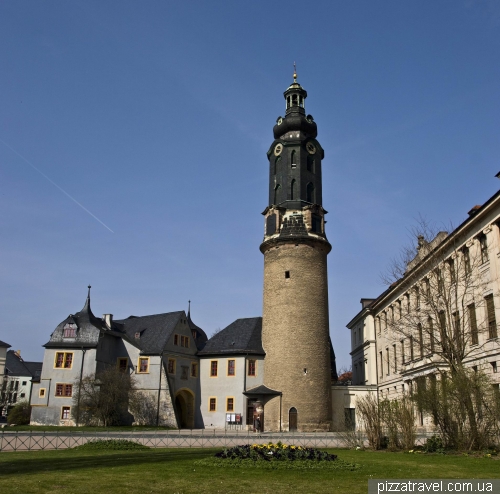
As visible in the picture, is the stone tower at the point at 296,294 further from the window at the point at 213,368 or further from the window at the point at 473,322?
the window at the point at 473,322

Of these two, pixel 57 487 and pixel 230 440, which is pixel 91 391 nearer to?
pixel 230 440

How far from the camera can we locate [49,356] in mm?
45844

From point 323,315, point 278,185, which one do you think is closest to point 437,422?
point 323,315

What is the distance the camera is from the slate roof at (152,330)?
4644 cm

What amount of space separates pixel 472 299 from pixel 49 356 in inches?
1355

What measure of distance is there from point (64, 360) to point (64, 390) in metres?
2.51

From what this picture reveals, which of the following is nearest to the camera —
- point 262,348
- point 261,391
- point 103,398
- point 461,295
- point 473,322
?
point 473,322

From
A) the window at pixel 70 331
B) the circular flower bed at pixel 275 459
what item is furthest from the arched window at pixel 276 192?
the circular flower bed at pixel 275 459

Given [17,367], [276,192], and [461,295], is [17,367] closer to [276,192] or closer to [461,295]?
[276,192]

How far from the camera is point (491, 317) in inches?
1040

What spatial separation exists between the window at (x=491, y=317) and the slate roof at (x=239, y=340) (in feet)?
72.1

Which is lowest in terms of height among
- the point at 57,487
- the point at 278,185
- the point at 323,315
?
the point at 57,487

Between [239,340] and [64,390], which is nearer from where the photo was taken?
[64,390]

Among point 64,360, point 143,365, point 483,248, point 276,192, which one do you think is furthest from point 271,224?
point 483,248
